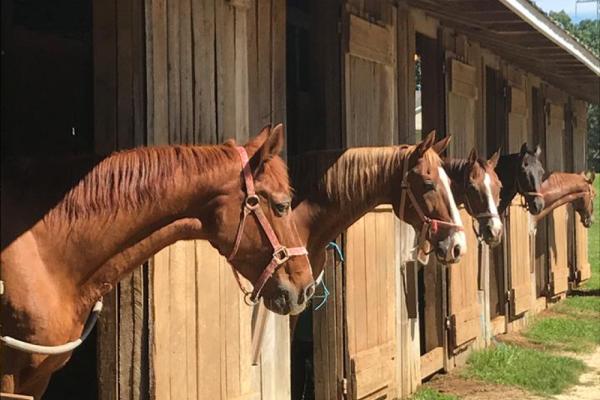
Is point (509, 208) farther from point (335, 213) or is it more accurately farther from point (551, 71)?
point (335, 213)

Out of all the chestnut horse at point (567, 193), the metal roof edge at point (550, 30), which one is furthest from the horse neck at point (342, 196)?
the chestnut horse at point (567, 193)

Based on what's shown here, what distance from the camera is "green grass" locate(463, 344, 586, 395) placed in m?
6.91

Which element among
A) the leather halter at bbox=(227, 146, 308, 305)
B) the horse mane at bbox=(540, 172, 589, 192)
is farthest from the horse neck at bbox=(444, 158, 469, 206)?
the leather halter at bbox=(227, 146, 308, 305)

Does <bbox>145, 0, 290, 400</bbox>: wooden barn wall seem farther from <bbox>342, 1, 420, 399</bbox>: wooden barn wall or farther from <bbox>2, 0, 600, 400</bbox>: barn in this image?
<bbox>342, 1, 420, 399</bbox>: wooden barn wall

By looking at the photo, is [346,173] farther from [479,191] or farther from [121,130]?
[479,191]

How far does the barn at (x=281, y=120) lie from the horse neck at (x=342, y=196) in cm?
45

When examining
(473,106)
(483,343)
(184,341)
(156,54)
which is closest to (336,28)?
(156,54)

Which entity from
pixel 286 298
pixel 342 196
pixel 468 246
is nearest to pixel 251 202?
pixel 286 298

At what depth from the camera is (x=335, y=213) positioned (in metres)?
4.43

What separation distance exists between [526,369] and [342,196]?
3.78 meters

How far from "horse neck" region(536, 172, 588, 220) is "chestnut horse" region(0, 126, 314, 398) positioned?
709 centimetres

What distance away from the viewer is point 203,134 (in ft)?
12.2

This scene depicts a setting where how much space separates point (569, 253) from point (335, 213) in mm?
9736

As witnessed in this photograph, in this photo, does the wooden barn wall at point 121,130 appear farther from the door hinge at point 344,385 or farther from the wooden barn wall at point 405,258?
the wooden barn wall at point 405,258
